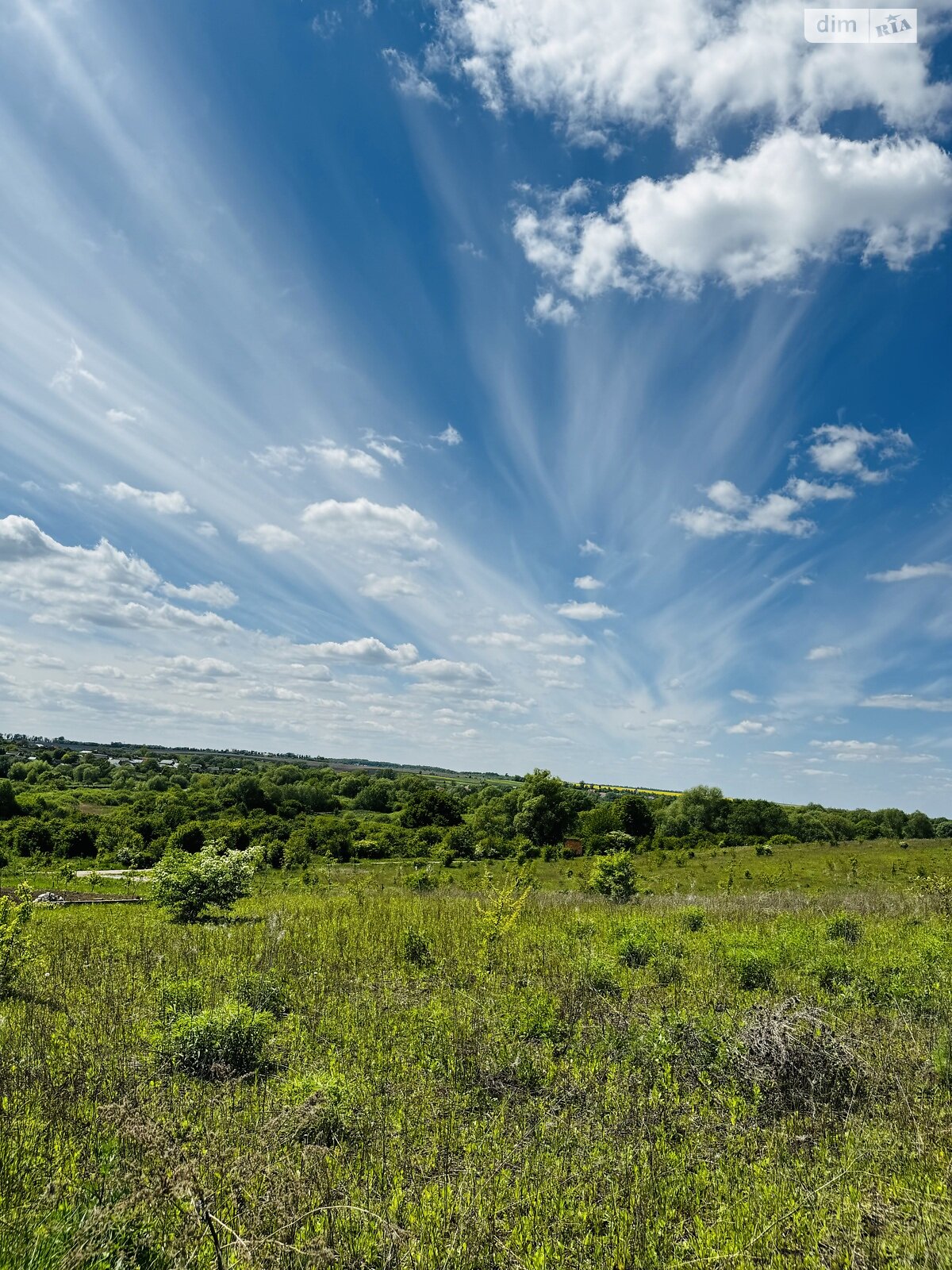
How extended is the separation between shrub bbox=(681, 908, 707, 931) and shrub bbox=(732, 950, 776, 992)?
6.43m

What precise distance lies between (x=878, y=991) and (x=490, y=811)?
235 ft

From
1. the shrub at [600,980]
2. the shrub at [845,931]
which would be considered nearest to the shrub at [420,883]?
the shrub at [845,931]

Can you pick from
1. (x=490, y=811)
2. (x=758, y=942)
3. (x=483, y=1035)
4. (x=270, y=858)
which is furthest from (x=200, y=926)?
(x=490, y=811)

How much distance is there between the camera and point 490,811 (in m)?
79.5

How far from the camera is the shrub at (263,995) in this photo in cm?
912

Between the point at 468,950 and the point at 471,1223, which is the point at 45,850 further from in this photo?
the point at 471,1223

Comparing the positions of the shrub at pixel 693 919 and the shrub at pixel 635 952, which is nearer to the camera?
the shrub at pixel 635 952

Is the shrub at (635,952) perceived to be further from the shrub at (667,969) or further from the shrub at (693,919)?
the shrub at (693,919)

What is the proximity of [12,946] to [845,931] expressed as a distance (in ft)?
→ 58.1

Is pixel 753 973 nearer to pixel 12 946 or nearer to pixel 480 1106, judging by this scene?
pixel 480 1106

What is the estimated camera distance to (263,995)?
9.23 metres

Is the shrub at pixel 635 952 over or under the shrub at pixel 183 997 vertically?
over

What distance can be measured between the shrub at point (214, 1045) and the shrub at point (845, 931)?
13878 millimetres

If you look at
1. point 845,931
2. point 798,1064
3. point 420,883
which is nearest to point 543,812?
point 420,883
